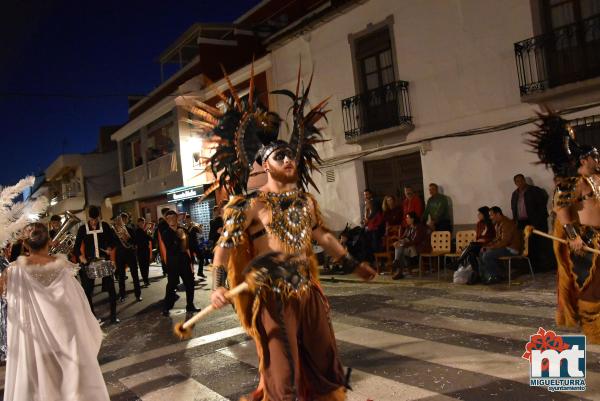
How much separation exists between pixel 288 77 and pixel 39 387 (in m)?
15.0

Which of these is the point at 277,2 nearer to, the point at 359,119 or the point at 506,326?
the point at 359,119

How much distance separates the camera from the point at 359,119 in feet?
51.1

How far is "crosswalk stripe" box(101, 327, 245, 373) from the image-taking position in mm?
6582

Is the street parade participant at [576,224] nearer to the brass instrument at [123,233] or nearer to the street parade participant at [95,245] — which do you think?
the street parade participant at [95,245]

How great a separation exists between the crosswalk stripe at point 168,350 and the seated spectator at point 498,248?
4739 mm

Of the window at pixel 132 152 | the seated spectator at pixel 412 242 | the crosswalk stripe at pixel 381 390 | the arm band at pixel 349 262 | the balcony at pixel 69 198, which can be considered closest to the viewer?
the arm band at pixel 349 262

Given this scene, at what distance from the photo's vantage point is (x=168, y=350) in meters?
6.96

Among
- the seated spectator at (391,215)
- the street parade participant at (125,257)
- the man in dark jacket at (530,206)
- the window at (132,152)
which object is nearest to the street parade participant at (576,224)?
the man in dark jacket at (530,206)

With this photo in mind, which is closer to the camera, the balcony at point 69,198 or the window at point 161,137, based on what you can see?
the window at point 161,137

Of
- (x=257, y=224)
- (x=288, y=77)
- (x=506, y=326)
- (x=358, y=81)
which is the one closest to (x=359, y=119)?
(x=358, y=81)

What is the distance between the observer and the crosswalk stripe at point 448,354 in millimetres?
4625
